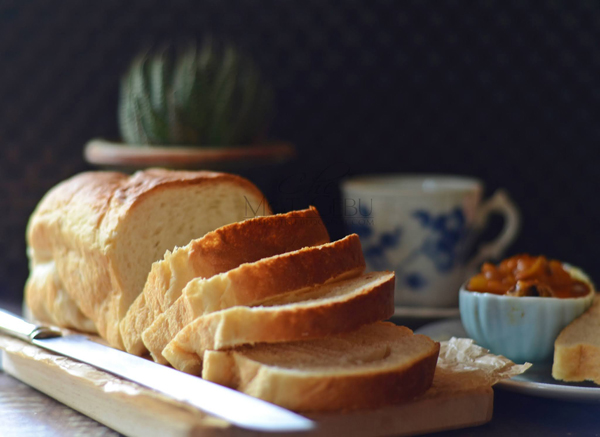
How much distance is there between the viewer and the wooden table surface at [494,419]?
1.20m

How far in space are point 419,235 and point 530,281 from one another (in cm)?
56

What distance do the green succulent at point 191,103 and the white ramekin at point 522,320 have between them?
927 millimetres

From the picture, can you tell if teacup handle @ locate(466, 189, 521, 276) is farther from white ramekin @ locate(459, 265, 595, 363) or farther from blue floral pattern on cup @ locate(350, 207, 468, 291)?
white ramekin @ locate(459, 265, 595, 363)

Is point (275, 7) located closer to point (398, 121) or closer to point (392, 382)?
point (398, 121)

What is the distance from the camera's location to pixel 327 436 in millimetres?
1051

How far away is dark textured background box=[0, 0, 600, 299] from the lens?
2.38 metres

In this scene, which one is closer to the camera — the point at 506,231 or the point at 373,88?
the point at 506,231

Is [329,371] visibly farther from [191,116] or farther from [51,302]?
[191,116]

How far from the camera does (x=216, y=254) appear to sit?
4.14ft

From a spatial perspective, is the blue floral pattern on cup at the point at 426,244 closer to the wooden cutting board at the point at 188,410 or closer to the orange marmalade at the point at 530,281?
the orange marmalade at the point at 530,281

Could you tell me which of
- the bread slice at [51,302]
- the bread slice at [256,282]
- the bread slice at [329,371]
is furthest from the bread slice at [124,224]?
the bread slice at [329,371]

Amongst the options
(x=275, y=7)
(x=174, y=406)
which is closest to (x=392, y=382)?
(x=174, y=406)

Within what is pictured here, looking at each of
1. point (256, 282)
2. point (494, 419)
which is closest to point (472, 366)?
point (494, 419)

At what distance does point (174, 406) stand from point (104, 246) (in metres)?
0.51
